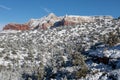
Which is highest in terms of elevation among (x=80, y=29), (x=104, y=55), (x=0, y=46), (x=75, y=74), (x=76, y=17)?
(x=76, y=17)

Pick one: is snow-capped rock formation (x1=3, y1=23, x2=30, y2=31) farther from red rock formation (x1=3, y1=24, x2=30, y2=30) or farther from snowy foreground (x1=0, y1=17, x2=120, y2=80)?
snowy foreground (x1=0, y1=17, x2=120, y2=80)

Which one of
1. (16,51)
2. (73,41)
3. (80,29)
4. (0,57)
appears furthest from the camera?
(80,29)

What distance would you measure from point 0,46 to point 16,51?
6155 millimetres

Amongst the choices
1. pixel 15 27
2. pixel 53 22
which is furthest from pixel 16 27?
pixel 53 22

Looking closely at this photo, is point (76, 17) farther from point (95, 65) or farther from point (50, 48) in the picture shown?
point (95, 65)

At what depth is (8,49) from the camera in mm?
53688

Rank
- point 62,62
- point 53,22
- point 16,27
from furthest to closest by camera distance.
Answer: point 16,27, point 53,22, point 62,62

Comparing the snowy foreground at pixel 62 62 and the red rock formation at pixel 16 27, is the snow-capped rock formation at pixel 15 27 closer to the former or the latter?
the red rock formation at pixel 16 27

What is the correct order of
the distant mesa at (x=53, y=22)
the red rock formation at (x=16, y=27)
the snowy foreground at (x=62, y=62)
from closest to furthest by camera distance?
the snowy foreground at (x=62, y=62)
the distant mesa at (x=53, y=22)
the red rock formation at (x=16, y=27)

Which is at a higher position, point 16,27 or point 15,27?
point 15,27

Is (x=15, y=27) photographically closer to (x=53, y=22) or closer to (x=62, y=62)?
(x=53, y=22)

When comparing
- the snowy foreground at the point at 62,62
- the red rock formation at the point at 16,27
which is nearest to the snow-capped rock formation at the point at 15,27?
the red rock formation at the point at 16,27

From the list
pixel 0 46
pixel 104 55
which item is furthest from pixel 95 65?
pixel 0 46

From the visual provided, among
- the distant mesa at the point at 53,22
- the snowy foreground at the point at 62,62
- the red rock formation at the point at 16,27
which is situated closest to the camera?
the snowy foreground at the point at 62,62
